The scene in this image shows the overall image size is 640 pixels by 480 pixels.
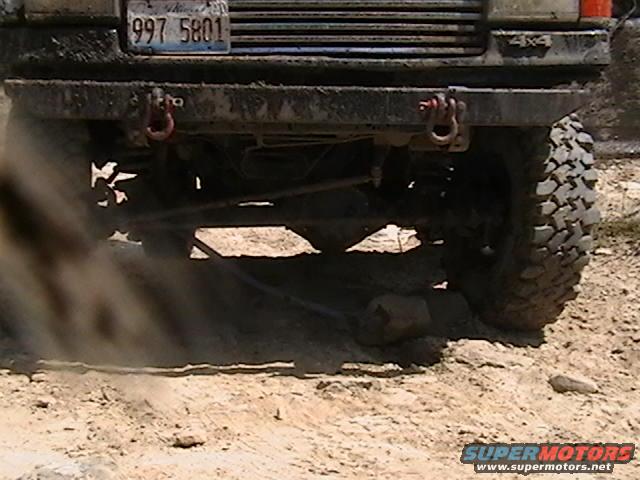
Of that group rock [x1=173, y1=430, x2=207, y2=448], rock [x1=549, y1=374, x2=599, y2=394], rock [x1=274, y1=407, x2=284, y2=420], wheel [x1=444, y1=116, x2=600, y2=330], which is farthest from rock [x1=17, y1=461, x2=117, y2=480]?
wheel [x1=444, y1=116, x2=600, y2=330]

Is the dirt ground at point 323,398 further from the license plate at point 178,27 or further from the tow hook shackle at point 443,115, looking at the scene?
the license plate at point 178,27

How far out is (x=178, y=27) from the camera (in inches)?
179

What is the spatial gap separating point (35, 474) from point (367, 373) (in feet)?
5.23

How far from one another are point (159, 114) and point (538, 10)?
56.0 inches

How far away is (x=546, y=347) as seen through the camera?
5.34 meters

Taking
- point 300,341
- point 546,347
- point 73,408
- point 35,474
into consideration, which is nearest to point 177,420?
point 73,408

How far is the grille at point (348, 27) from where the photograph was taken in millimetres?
4559

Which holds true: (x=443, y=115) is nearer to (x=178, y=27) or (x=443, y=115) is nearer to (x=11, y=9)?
(x=178, y=27)

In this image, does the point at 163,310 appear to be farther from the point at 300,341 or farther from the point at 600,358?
the point at 600,358

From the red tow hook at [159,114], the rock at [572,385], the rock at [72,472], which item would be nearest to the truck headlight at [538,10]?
the red tow hook at [159,114]

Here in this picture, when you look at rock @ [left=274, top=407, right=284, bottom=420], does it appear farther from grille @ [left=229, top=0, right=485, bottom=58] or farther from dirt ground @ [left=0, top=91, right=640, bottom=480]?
grille @ [left=229, top=0, right=485, bottom=58]

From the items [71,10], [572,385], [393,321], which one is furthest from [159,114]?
[572,385]

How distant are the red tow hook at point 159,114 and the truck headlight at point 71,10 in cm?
32

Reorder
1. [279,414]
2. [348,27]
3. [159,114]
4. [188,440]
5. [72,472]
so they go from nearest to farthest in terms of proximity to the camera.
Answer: [72,472] → [188,440] → [279,414] → [159,114] → [348,27]
